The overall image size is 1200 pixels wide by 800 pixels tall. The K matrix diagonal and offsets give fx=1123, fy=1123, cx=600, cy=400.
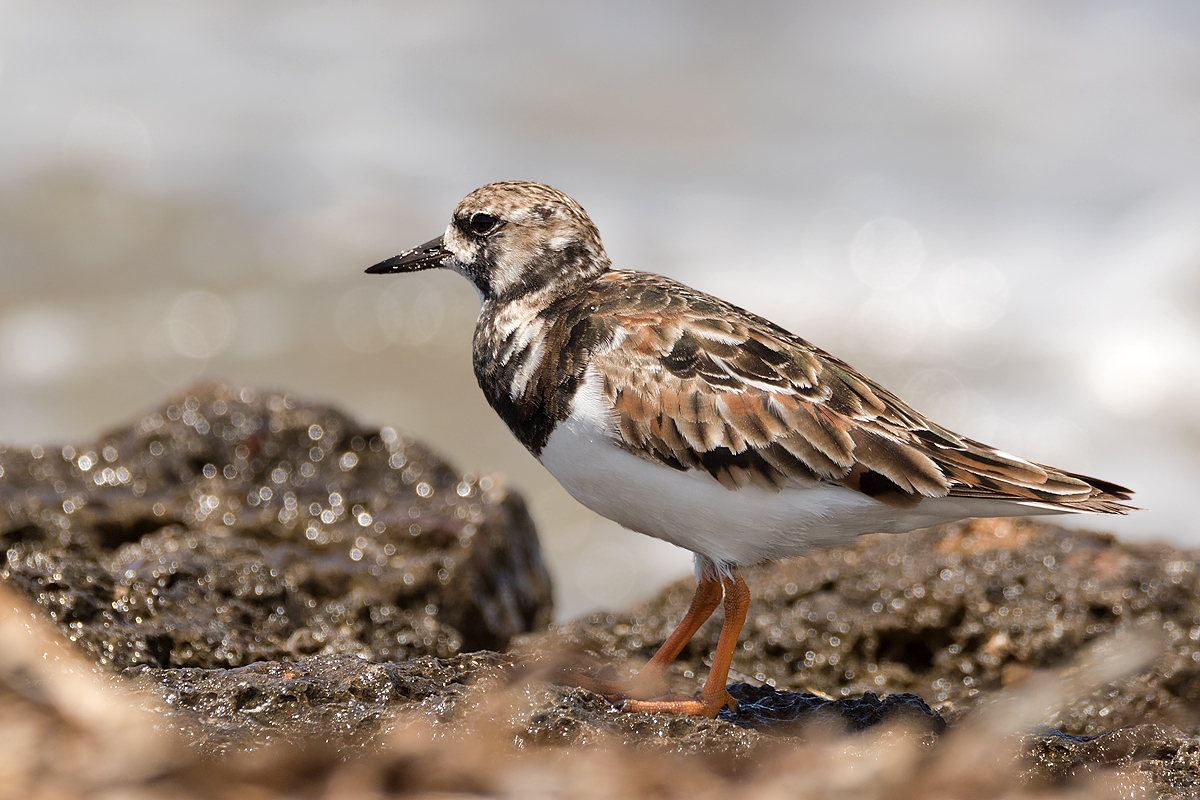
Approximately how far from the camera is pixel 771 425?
370cm

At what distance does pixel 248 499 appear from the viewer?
5488 mm

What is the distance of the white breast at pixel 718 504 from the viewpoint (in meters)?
3.70

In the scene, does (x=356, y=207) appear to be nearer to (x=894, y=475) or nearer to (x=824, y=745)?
(x=894, y=475)

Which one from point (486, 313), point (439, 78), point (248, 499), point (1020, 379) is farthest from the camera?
point (439, 78)

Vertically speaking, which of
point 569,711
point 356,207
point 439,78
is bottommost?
point 569,711

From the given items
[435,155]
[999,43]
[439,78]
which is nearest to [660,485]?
[435,155]

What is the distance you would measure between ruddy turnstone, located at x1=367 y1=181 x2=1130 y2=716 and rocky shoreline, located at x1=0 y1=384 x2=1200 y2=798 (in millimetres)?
575

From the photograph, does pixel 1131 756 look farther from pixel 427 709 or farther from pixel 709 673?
pixel 427 709

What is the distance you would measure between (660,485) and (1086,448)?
35.0ft

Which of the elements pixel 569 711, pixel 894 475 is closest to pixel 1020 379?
pixel 894 475

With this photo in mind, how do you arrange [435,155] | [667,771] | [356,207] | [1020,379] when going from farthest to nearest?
1. [435,155]
2. [356,207]
3. [1020,379]
4. [667,771]

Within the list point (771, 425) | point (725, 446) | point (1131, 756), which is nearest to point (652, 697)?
point (725, 446)

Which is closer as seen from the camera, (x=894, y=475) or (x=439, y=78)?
(x=894, y=475)

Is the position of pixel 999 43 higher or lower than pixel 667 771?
higher
